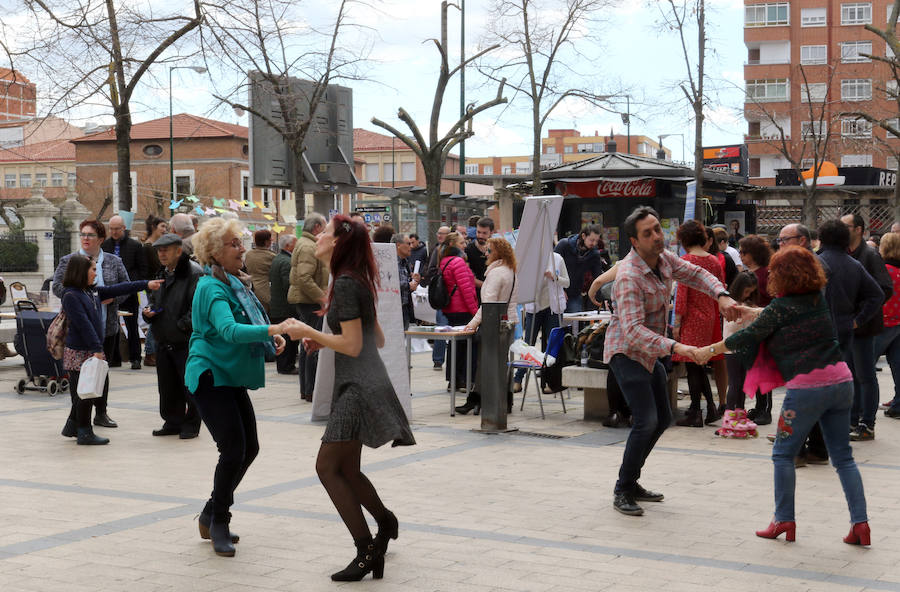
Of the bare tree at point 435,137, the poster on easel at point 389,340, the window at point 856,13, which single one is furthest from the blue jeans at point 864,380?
the window at point 856,13

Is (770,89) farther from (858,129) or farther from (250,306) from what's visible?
(250,306)

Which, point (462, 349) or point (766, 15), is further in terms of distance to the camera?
point (766, 15)

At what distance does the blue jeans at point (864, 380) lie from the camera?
10.0 m

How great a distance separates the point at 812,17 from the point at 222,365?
80.9m

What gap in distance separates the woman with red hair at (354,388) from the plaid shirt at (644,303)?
6.04 feet

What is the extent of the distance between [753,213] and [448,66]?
10427 mm

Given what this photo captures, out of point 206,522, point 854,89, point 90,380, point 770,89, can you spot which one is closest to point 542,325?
point 90,380

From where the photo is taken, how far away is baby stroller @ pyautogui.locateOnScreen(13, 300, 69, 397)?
42.5 ft

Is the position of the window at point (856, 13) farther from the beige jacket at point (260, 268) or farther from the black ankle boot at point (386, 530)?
the black ankle boot at point (386, 530)

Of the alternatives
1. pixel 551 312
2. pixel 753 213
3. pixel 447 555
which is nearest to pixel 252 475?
pixel 447 555

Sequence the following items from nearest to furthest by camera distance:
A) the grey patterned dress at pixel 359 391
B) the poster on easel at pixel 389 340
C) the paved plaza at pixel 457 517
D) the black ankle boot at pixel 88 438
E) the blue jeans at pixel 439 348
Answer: the grey patterned dress at pixel 359 391
the paved plaza at pixel 457 517
the black ankle boot at pixel 88 438
the poster on easel at pixel 389 340
the blue jeans at pixel 439 348

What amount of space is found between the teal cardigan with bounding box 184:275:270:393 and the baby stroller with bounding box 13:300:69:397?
24.6 ft

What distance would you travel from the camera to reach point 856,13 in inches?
3135

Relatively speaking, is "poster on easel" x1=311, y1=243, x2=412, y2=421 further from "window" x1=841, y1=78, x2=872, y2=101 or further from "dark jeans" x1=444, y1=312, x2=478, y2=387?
"window" x1=841, y1=78, x2=872, y2=101
